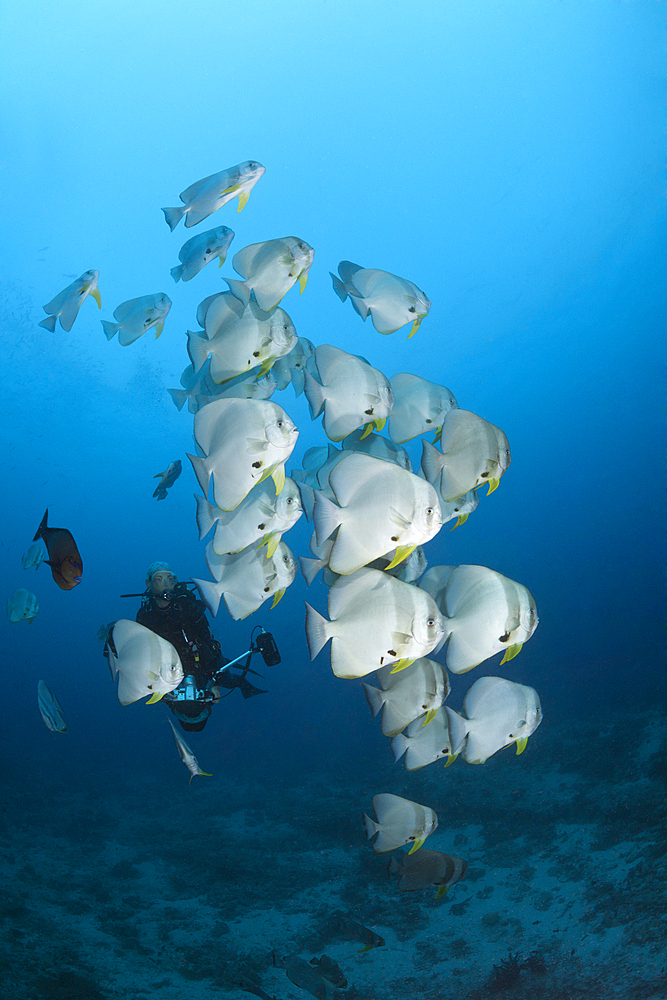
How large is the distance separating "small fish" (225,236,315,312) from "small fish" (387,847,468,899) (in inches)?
147

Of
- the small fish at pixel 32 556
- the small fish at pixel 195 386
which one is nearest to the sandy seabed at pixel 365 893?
the small fish at pixel 32 556

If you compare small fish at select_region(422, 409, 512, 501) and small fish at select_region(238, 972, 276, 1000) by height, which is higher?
small fish at select_region(422, 409, 512, 501)

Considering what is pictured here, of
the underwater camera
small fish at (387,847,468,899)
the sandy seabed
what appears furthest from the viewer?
the sandy seabed

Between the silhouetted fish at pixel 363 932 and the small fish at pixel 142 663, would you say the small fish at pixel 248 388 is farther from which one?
the silhouetted fish at pixel 363 932

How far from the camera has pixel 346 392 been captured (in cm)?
254

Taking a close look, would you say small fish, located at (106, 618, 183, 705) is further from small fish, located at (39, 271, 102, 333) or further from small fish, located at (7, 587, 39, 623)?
small fish, located at (7, 587, 39, 623)

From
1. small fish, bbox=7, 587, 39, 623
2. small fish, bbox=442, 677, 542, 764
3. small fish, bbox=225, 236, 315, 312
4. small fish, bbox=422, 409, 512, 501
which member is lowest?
small fish, bbox=442, 677, 542, 764

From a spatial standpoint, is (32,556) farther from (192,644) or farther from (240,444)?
(240,444)

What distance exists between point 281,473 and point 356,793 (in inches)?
419

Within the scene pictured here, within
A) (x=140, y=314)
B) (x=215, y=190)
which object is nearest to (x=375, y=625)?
(x=215, y=190)

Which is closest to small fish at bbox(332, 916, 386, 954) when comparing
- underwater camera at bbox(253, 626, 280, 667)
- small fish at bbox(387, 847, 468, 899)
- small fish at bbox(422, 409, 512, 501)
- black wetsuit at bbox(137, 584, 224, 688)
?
small fish at bbox(387, 847, 468, 899)

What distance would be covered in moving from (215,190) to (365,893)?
8.34 metres

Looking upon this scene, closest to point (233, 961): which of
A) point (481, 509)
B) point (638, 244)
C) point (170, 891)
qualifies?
point (170, 891)

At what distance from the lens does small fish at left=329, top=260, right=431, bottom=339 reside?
3.06 m
